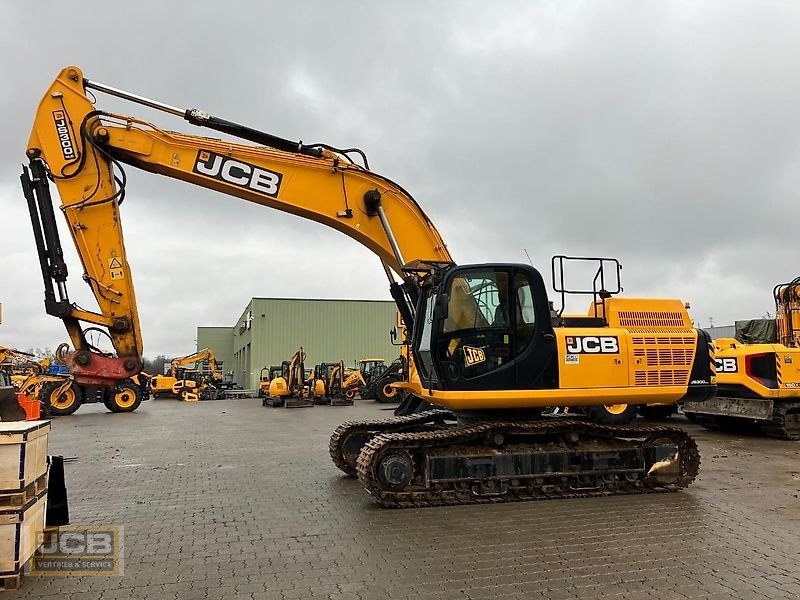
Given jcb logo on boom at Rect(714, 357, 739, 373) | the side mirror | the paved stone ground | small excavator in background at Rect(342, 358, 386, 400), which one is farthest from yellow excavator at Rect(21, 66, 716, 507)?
small excavator in background at Rect(342, 358, 386, 400)

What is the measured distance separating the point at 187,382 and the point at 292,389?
10.4 metres

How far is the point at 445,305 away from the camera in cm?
710

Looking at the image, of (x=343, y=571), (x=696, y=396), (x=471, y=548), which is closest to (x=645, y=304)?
(x=696, y=396)

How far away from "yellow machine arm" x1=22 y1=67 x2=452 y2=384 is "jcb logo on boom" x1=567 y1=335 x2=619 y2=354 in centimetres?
223

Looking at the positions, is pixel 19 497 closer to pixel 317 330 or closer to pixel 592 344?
pixel 592 344

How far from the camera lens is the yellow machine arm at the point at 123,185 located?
28.9 feet

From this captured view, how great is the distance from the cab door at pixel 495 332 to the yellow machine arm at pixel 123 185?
4.51ft

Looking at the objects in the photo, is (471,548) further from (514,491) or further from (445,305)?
(445,305)

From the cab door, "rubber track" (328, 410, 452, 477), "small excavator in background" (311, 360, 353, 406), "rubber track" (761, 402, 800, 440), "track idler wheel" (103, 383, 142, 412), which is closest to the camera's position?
the cab door

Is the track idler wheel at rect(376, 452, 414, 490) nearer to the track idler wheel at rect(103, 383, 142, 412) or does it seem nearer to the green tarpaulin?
the green tarpaulin

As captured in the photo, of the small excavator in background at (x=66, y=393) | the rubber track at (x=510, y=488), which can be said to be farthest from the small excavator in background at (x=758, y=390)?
the small excavator in background at (x=66, y=393)

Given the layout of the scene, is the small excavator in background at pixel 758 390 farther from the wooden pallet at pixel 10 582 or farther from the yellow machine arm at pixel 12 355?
the yellow machine arm at pixel 12 355

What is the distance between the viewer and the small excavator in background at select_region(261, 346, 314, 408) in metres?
28.2


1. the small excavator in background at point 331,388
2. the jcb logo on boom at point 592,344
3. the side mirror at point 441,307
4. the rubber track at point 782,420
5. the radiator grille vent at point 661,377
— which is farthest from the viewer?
the small excavator in background at point 331,388
